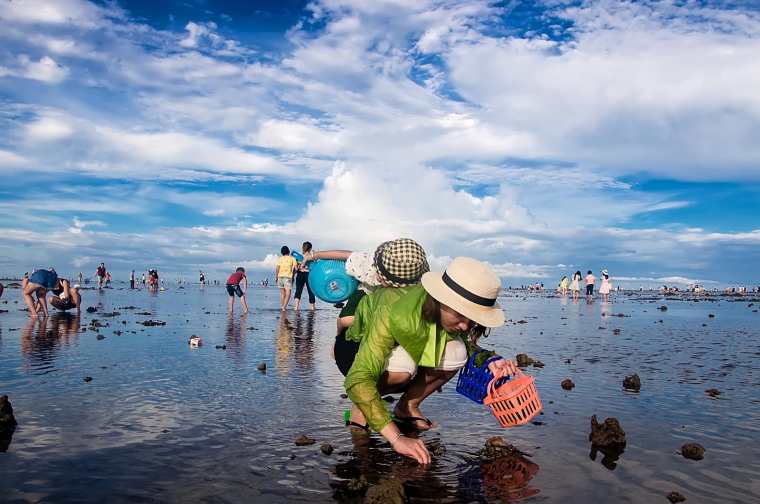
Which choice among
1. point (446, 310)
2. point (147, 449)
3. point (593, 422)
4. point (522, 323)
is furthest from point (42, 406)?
point (522, 323)

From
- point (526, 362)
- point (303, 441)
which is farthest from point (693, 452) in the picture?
point (526, 362)

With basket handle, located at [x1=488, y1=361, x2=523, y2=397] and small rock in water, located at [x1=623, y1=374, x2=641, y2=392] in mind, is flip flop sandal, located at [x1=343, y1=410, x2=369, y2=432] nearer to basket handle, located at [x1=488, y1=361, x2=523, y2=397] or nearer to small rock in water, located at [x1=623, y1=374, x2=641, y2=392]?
basket handle, located at [x1=488, y1=361, x2=523, y2=397]

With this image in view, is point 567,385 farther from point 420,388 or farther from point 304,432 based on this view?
point 304,432

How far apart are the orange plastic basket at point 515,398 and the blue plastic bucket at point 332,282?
122 inches

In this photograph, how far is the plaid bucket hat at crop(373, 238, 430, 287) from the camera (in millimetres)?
5328

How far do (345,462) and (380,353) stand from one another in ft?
3.06

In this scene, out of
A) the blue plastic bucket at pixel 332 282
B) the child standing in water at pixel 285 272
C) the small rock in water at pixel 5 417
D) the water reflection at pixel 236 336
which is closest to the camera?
the small rock in water at pixel 5 417

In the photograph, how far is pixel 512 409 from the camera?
4.98m

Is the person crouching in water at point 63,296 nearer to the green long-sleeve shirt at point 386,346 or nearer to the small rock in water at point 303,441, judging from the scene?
the small rock in water at point 303,441

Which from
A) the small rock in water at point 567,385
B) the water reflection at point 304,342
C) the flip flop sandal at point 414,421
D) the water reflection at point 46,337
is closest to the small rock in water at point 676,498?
the flip flop sandal at point 414,421

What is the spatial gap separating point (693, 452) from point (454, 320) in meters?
2.39

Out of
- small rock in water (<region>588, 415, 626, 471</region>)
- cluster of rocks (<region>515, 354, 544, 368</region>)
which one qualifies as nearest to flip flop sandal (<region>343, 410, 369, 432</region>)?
small rock in water (<region>588, 415, 626, 471</region>)

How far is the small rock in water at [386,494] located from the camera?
3.66m

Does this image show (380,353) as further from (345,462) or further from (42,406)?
(42,406)
